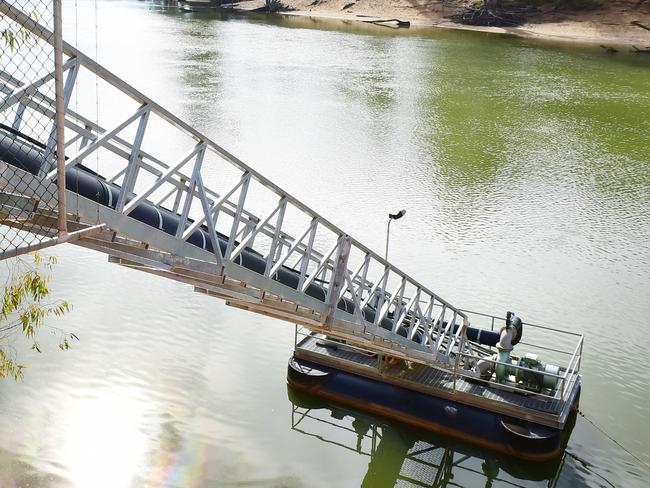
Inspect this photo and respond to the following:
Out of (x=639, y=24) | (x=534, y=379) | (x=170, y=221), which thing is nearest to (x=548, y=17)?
(x=639, y=24)

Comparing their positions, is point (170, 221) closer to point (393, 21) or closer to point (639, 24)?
point (639, 24)

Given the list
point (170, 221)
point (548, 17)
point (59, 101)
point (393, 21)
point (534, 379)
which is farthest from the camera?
point (393, 21)

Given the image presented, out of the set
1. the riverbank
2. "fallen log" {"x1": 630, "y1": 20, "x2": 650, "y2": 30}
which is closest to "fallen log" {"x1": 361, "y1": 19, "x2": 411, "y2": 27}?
the riverbank

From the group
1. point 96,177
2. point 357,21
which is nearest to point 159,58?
point 357,21

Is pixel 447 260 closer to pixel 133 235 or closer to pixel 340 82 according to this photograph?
pixel 133 235

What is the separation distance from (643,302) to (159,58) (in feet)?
122

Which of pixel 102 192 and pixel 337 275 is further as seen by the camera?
pixel 337 275

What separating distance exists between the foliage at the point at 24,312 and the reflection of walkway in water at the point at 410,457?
4957 millimetres

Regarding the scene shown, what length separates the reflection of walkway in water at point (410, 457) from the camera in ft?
43.4

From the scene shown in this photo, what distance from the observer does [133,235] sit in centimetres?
755

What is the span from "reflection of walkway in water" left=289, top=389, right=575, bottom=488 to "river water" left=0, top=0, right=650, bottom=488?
3cm

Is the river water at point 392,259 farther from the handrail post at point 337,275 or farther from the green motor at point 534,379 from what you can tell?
the handrail post at point 337,275

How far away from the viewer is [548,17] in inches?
2729

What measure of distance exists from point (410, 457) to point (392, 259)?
28.4ft
